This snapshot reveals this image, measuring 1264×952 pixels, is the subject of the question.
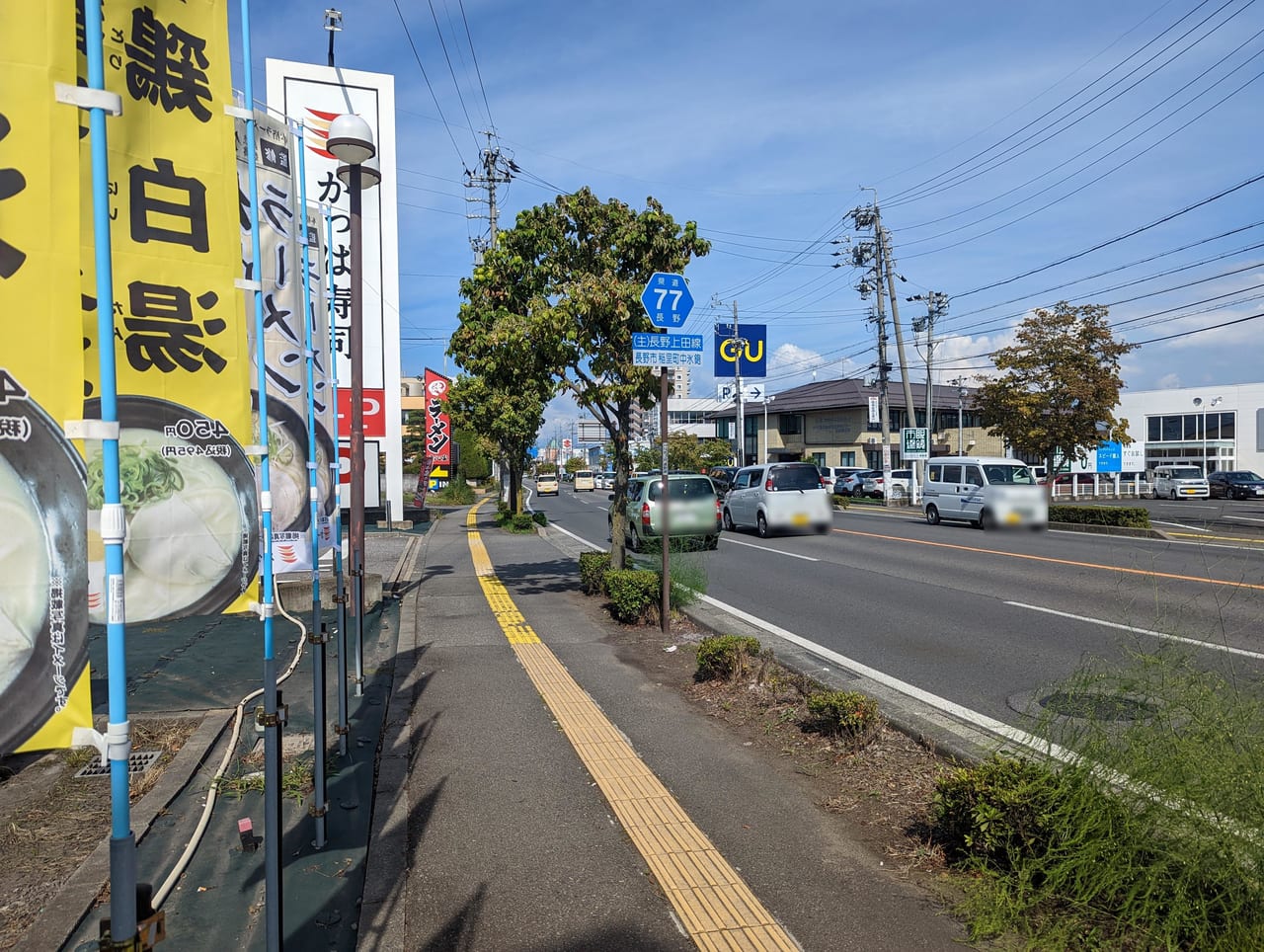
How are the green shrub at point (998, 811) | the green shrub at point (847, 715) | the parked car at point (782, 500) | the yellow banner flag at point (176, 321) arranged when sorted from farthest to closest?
the parked car at point (782, 500), the green shrub at point (847, 715), the green shrub at point (998, 811), the yellow banner flag at point (176, 321)

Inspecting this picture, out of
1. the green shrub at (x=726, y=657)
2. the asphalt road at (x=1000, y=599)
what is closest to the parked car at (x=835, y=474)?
the asphalt road at (x=1000, y=599)

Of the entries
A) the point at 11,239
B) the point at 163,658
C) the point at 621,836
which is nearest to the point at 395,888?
the point at 621,836

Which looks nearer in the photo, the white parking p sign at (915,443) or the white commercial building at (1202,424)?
the white parking p sign at (915,443)

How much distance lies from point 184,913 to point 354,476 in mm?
3345

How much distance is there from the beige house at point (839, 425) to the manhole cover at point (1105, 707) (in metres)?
38.8

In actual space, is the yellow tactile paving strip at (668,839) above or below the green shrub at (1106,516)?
below

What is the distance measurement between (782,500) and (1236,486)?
2825 cm

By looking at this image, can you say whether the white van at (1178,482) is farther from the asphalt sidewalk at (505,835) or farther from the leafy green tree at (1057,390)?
the asphalt sidewalk at (505,835)

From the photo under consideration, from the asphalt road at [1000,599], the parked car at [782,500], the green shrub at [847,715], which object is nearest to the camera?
the green shrub at [847,715]

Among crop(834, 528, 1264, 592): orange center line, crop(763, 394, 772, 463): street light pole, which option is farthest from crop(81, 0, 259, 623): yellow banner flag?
crop(763, 394, 772, 463): street light pole

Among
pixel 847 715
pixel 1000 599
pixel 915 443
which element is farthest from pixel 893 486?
pixel 847 715

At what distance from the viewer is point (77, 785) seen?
469cm

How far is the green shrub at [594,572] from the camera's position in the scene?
11461 mm

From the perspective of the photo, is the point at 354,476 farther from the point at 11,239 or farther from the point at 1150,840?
the point at 1150,840
